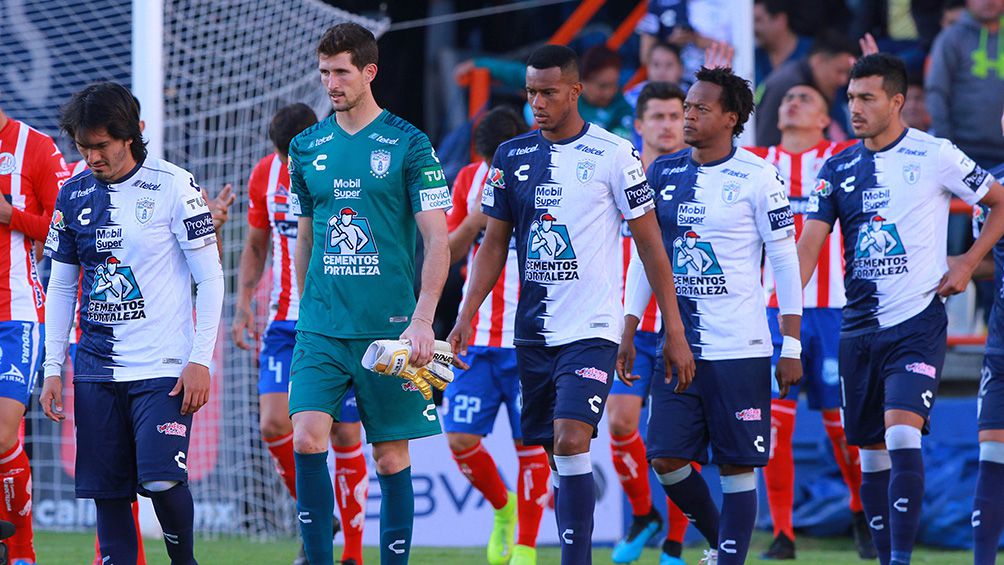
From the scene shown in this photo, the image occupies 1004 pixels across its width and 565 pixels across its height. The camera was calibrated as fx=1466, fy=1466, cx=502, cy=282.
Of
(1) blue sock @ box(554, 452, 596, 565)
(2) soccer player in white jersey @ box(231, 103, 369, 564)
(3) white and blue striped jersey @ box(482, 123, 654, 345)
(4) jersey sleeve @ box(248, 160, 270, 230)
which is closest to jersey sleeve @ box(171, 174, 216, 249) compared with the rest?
(3) white and blue striped jersey @ box(482, 123, 654, 345)

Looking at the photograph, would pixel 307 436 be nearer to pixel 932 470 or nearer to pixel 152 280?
pixel 152 280

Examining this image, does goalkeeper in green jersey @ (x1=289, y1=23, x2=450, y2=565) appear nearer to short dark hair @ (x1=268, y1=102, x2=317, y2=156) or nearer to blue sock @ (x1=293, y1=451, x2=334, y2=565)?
blue sock @ (x1=293, y1=451, x2=334, y2=565)

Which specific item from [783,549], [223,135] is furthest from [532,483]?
[223,135]

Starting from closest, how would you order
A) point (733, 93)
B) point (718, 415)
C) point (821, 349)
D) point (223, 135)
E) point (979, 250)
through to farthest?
1. point (718, 415)
2. point (733, 93)
3. point (979, 250)
4. point (821, 349)
5. point (223, 135)

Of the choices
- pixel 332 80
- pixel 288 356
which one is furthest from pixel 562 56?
pixel 288 356

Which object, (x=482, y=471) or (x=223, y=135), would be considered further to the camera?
(x=223, y=135)

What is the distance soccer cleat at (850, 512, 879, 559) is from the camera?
28.8 feet

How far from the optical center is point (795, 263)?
6566 millimetres

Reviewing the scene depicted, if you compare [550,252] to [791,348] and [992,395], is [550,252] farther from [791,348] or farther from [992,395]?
[992,395]

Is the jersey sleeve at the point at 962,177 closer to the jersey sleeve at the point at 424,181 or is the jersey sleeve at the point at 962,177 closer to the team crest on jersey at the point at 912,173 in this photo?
the team crest on jersey at the point at 912,173

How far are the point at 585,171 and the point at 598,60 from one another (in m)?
4.75

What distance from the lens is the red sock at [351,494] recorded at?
7.66 m

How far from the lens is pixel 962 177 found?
6.94m

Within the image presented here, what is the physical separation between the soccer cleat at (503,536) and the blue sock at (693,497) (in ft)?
5.14
